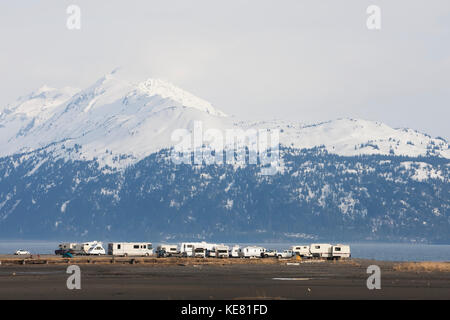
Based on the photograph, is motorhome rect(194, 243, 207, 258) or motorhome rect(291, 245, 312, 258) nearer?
motorhome rect(194, 243, 207, 258)

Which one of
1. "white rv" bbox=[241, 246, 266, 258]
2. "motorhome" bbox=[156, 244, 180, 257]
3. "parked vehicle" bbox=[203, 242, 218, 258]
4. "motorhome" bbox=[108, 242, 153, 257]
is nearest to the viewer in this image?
"parked vehicle" bbox=[203, 242, 218, 258]

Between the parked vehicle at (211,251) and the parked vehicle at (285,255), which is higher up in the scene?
the parked vehicle at (211,251)

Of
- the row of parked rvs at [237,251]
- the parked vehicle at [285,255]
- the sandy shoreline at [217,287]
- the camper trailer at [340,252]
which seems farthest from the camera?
the row of parked rvs at [237,251]

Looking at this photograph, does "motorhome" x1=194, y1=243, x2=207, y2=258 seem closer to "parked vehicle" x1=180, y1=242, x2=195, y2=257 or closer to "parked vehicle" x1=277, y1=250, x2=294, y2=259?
"parked vehicle" x1=180, y1=242, x2=195, y2=257

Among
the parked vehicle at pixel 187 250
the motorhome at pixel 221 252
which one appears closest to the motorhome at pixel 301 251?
the motorhome at pixel 221 252

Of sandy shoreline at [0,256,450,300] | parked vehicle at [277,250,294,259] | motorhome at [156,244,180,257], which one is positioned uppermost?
sandy shoreline at [0,256,450,300]

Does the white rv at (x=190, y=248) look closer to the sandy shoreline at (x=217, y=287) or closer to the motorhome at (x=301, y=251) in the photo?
the motorhome at (x=301, y=251)

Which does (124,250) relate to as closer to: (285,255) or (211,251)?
(211,251)

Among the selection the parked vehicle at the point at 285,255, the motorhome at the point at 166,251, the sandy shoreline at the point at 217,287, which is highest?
the sandy shoreline at the point at 217,287

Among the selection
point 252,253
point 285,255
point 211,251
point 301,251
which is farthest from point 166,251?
point 301,251

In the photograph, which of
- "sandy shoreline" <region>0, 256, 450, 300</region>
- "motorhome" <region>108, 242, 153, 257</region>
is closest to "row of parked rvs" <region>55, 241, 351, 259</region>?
"motorhome" <region>108, 242, 153, 257</region>

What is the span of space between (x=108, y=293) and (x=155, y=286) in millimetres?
9680
